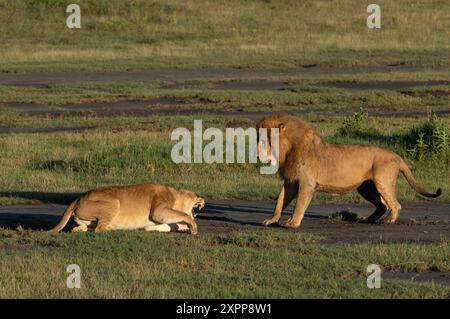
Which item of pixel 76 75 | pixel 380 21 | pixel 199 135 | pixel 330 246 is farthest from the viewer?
pixel 380 21

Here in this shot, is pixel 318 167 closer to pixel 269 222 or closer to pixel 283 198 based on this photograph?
pixel 283 198

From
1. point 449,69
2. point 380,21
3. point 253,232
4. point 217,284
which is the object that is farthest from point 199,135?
point 380,21

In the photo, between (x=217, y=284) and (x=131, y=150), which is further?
(x=131, y=150)

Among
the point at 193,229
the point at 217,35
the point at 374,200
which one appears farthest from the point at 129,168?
the point at 217,35

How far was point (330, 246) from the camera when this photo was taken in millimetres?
11539

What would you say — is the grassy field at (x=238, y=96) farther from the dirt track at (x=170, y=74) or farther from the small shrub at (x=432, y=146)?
the small shrub at (x=432, y=146)

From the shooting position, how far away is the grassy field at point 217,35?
39250 mm

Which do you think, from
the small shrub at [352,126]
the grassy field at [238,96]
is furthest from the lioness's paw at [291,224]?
the grassy field at [238,96]

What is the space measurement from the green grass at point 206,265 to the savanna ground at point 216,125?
0.09 feet

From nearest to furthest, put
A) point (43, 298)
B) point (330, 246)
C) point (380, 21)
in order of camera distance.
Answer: point (43, 298)
point (330, 246)
point (380, 21)

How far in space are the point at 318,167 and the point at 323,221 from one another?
79 cm

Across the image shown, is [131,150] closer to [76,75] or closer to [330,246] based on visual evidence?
[330,246]

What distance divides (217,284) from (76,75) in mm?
26492

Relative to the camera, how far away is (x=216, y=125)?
23.6m
